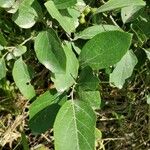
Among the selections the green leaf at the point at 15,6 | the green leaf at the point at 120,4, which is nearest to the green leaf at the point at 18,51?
the green leaf at the point at 15,6

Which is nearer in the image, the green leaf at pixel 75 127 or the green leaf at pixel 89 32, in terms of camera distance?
the green leaf at pixel 75 127

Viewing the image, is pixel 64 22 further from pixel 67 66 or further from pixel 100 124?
pixel 100 124

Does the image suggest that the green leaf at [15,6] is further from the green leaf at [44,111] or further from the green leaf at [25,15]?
the green leaf at [44,111]

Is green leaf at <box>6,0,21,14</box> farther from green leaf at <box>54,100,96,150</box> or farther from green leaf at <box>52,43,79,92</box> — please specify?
green leaf at <box>54,100,96,150</box>

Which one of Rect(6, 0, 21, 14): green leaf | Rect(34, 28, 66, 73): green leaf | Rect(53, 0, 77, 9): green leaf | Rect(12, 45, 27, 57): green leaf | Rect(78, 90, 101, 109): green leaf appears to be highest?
Rect(6, 0, 21, 14): green leaf

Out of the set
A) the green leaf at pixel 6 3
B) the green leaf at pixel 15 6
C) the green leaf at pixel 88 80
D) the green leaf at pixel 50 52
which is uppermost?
the green leaf at pixel 6 3

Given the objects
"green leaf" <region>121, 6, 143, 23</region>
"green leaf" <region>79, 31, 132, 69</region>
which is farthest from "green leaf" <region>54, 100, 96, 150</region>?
"green leaf" <region>121, 6, 143, 23</region>

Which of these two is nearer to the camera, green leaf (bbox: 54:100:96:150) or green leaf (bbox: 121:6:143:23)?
green leaf (bbox: 54:100:96:150)

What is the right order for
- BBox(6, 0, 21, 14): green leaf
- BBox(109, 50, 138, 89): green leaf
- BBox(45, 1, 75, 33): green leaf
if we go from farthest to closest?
BBox(109, 50, 138, 89): green leaf, BBox(6, 0, 21, 14): green leaf, BBox(45, 1, 75, 33): green leaf

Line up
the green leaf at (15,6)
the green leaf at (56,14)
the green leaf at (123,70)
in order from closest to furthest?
the green leaf at (56,14), the green leaf at (15,6), the green leaf at (123,70)
